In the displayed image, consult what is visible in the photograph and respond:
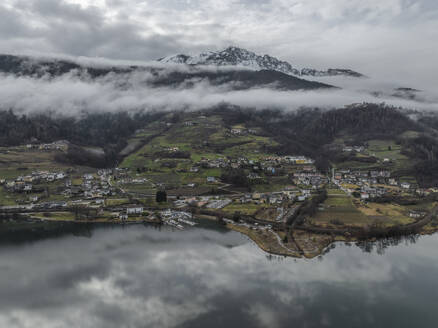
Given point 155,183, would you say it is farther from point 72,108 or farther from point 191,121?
point 72,108

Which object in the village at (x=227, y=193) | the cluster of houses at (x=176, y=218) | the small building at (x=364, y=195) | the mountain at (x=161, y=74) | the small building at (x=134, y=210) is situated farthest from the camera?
the mountain at (x=161, y=74)

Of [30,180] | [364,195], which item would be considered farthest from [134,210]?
[364,195]

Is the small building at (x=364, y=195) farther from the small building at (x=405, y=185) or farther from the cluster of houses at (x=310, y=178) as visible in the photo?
the small building at (x=405, y=185)

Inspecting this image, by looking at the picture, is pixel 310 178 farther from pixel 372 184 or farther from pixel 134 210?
pixel 134 210

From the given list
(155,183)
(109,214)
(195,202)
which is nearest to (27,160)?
(155,183)

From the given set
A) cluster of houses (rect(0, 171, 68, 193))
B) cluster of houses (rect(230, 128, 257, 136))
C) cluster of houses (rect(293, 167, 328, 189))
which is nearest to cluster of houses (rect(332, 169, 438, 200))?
cluster of houses (rect(293, 167, 328, 189))

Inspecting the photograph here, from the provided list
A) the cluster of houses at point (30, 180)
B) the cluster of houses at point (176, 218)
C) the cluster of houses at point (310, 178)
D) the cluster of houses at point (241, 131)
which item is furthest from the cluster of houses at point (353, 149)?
the cluster of houses at point (30, 180)

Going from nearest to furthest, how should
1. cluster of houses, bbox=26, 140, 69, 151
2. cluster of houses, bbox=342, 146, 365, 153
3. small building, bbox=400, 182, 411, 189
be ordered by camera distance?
small building, bbox=400, 182, 411, 189
cluster of houses, bbox=26, 140, 69, 151
cluster of houses, bbox=342, 146, 365, 153

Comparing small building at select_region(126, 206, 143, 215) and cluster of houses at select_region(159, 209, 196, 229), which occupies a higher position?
small building at select_region(126, 206, 143, 215)

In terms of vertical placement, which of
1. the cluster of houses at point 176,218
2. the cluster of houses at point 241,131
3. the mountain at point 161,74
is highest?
the mountain at point 161,74

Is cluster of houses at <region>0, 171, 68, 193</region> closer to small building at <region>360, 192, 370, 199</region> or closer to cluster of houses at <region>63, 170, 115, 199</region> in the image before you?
cluster of houses at <region>63, 170, 115, 199</region>
